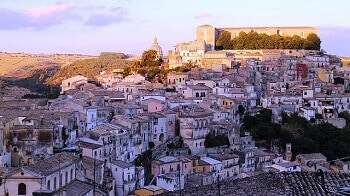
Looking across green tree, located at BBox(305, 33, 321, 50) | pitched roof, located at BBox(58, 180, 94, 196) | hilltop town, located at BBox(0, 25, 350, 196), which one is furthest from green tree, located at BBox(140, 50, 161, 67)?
pitched roof, located at BBox(58, 180, 94, 196)

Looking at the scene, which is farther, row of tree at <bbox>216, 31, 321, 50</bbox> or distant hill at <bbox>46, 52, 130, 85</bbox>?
distant hill at <bbox>46, 52, 130, 85</bbox>

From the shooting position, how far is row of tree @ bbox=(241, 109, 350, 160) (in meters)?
32.3

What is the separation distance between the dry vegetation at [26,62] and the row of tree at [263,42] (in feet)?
93.2

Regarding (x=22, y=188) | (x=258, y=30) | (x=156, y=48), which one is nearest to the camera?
(x=22, y=188)

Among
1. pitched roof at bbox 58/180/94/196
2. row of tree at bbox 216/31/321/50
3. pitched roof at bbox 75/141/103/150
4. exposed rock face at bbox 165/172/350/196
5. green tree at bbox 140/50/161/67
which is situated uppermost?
row of tree at bbox 216/31/321/50

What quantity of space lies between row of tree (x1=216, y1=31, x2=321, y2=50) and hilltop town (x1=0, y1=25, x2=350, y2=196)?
264cm

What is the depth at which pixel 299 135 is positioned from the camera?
33.0 metres

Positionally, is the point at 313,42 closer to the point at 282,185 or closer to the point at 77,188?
the point at 77,188

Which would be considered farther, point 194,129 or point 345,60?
point 345,60

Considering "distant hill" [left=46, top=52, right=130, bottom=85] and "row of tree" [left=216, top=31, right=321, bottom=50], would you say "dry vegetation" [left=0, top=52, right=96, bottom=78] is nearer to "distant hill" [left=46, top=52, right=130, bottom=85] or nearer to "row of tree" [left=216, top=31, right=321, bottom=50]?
"distant hill" [left=46, top=52, right=130, bottom=85]

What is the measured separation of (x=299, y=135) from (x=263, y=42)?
1951 centimetres

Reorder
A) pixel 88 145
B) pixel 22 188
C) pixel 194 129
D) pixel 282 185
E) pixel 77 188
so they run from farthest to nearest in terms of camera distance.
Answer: pixel 194 129 → pixel 88 145 → pixel 77 188 → pixel 22 188 → pixel 282 185

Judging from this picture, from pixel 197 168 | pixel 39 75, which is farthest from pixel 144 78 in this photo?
pixel 39 75

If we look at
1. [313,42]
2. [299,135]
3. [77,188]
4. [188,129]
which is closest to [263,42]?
[313,42]
